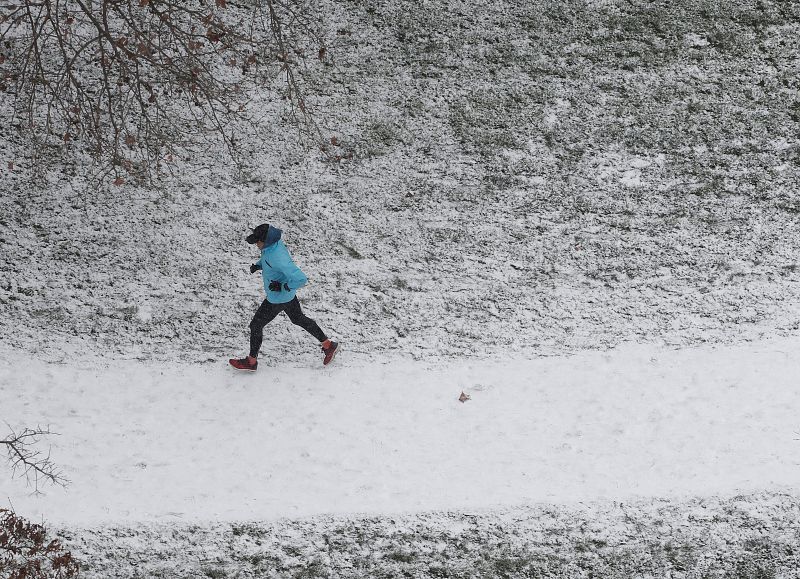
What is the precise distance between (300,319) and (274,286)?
458mm

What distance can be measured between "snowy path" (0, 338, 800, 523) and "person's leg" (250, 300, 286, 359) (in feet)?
1.58

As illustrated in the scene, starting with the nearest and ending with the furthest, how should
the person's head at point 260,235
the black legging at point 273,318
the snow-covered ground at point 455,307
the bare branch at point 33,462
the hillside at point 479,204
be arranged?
the person's head at point 260,235
the snow-covered ground at point 455,307
the bare branch at point 33,462
the black legging at point 273,318
the hillside at point 479,204

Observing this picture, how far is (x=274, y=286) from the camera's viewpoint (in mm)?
6121

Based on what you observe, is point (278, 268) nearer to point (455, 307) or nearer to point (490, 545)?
point (455, 307)

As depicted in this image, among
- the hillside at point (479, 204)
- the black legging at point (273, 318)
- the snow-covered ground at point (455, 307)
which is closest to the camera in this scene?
the snow-covered ground at point (455, 307)

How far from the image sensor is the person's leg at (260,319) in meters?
6.30

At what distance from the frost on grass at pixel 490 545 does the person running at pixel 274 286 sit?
1653mm

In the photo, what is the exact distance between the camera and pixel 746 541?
18.7 feet

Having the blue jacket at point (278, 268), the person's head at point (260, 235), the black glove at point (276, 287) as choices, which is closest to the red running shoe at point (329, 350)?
the blue jacket at point (278, 268)

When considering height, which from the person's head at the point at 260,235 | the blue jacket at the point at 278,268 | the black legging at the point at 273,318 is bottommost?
the black legging at the point at 273,318

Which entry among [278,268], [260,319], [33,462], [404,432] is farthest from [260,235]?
[33,462]

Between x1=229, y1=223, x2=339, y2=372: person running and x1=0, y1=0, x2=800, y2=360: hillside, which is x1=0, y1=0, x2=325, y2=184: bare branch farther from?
x1=229, y1=223, x2=339, y2=372: person running

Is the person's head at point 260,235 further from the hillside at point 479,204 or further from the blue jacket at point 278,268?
the hillside at point 479,204

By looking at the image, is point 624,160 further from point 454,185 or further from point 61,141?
point 61,141
